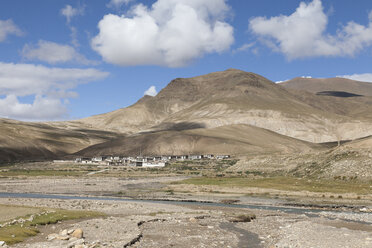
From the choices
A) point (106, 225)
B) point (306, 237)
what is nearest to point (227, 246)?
point (306, 237)

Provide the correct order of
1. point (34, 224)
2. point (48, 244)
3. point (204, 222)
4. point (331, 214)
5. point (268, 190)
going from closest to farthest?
point (48, 244) → point (34, 224) → point (204, 222) → point (331, 214) → point (268, 190)

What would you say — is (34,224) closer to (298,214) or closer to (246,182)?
(298,214)

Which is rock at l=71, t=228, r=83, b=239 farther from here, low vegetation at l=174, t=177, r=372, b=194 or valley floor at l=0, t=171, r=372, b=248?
low vegetation at l=174, t=177, r=372, b=194

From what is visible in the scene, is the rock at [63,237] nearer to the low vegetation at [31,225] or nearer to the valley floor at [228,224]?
the valley floor at [228,224]

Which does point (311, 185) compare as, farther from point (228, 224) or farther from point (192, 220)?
point (192, 220)

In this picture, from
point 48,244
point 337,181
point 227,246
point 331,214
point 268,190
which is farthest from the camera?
point 337,181

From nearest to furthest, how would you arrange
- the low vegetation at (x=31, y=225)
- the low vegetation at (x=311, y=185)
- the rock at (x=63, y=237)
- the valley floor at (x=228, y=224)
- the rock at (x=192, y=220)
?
the rock at (x=63, y=237), the low vegetation at (x=31, y=225), the valley floor at (x=228, y=224), the rock at (x=192, y=220), the low vegetation at (x=311, y=185)

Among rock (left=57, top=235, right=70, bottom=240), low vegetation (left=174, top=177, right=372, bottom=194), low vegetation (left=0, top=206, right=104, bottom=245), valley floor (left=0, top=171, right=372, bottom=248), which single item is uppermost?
low vegetation (left=174, top=177, right=372, bottom=194)

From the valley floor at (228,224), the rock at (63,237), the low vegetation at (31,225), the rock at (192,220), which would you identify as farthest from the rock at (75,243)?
the rock at (192,220)

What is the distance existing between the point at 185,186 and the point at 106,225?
53.1 metres

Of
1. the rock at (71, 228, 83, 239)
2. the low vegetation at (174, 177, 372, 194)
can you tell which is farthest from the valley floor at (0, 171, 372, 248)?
the low vegetation at (174, 177, 372, 194)

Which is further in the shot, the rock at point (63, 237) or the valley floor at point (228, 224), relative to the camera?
the valley floor at point (228, 224)

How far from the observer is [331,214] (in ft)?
176

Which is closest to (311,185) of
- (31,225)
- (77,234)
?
(31,225)
